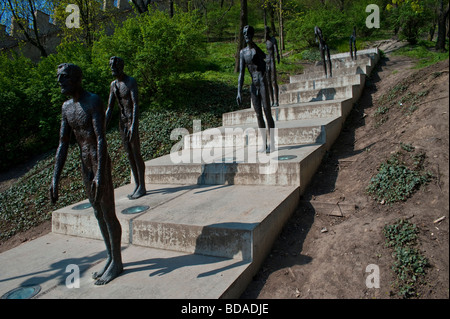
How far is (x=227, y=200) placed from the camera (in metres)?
4.38

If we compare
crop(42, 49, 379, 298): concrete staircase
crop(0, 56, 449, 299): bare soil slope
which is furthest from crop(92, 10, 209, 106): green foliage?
crop(0, 56, 449, 299): bare soil slope

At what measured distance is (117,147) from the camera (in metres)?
9.75

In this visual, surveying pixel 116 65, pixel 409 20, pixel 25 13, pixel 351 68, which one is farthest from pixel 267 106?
pixel 25 13

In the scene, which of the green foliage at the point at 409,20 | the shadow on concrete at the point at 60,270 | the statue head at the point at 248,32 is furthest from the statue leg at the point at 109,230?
the green foliage at the point at 409,20

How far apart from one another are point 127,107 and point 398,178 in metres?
4.26

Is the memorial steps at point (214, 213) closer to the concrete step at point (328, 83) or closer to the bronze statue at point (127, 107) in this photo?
the bronze statue at point (127, 107)

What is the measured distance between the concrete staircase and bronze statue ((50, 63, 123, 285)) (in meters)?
0.51

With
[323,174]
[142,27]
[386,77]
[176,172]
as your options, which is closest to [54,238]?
[176,172]

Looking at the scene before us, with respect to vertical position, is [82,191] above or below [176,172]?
below

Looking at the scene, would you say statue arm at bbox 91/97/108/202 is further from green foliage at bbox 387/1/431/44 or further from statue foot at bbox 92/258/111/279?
green foliage at bbox 387/1/431/44

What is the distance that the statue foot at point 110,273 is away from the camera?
9.66ft

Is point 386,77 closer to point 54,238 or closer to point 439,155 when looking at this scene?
point 439,155

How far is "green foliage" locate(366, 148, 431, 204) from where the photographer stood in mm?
3744
